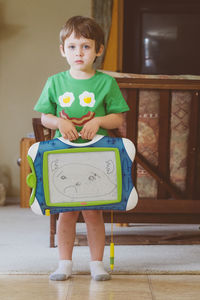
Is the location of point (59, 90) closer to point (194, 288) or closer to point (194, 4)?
point (194, 288)

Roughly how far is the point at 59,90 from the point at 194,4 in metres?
3.26

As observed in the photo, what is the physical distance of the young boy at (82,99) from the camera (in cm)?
166

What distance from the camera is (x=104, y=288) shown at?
1639 mm

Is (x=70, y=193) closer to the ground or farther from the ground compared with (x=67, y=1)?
closer to the ground

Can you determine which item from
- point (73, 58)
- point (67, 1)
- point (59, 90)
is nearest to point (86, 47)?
point (73, 58)

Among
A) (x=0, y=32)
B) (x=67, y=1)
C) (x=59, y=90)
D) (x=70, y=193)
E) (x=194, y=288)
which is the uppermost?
(x=67, y=1)

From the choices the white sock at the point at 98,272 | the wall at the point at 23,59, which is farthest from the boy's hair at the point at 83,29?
the wall at the point at 23,59

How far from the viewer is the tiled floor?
1.56 metres

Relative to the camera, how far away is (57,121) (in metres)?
1.66

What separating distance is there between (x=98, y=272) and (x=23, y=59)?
8.70ft

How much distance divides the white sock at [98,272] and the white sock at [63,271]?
0.28 feet

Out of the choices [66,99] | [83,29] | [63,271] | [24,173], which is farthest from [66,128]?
[24,173]

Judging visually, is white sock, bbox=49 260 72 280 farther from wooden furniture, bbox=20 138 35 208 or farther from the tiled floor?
wooden furniture, bbox=20 138 35 208

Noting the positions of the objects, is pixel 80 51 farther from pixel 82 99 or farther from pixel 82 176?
pixel 82 176
